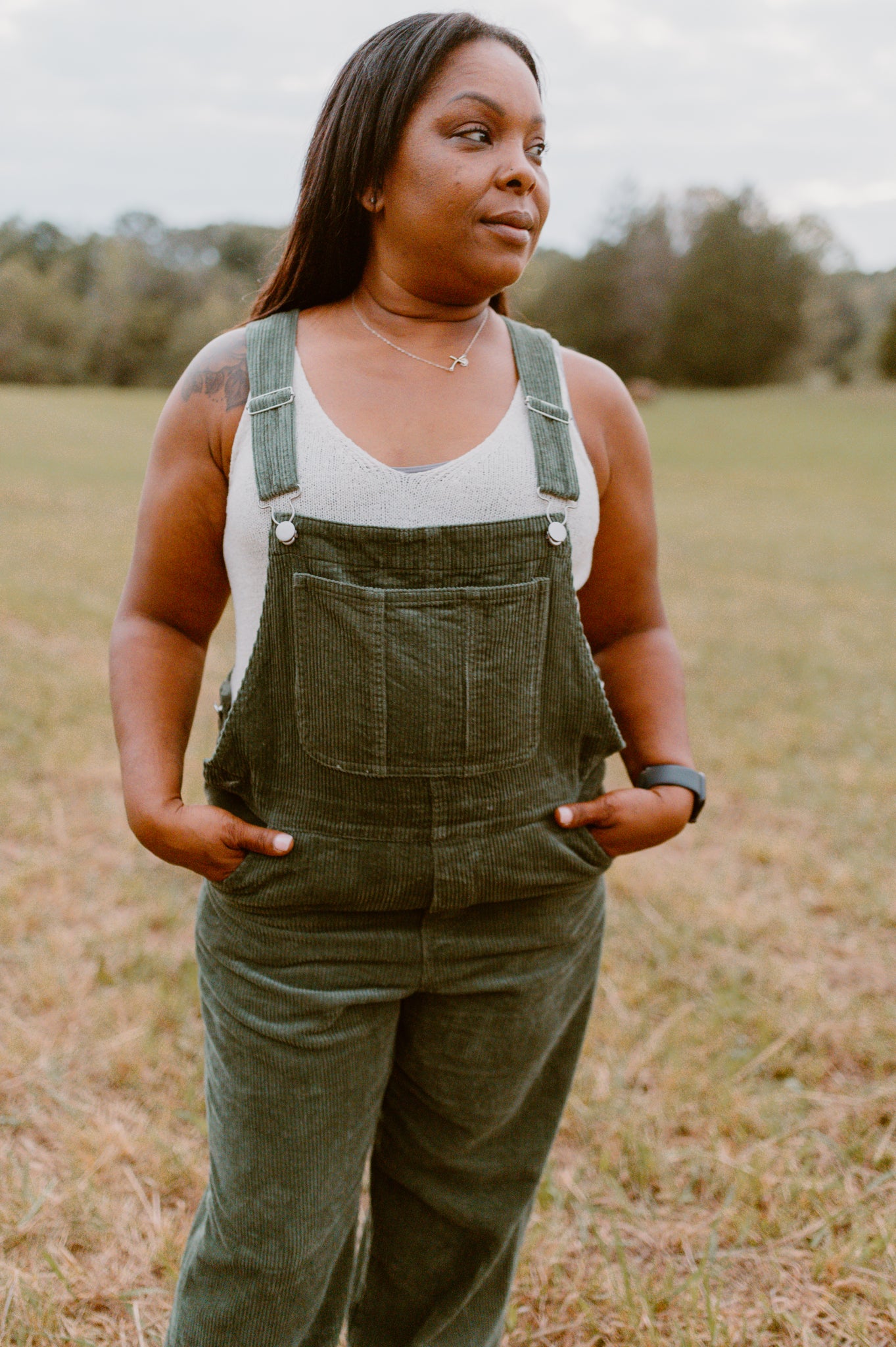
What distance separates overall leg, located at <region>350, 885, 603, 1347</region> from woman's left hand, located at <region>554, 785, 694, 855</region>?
0.11 m

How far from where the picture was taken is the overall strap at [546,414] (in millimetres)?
1252

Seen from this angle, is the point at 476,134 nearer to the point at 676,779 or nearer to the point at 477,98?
the point at 477,98

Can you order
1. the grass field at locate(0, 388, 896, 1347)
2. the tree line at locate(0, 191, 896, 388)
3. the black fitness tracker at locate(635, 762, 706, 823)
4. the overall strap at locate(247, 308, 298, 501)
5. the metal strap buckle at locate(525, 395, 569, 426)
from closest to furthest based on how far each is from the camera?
the overall strap at locate(247, 308, 298, 501), the metal strap buckle at locate(525, 395, 569, 426), the black fitness tracker at locate(635, 762, 706, 823), the grass field at locate(0, 388, 896, 1347), the tree line at locate(0, 191, 896, 388)

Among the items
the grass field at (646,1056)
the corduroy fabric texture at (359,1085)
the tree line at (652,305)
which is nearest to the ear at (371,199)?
the corduroy fabric texture at (359,1085)

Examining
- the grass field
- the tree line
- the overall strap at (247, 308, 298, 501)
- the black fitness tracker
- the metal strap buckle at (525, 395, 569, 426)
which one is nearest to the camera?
the overall strap at (247, 308, 298, 501)

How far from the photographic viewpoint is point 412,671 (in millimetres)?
1196

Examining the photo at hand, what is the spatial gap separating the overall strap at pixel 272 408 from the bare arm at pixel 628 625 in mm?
372

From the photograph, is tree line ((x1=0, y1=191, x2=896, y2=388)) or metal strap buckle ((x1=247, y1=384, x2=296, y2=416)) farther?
tree line ((x1=0, y1=191, x2=896, y2=388))

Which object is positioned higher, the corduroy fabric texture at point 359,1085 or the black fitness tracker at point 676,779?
the black fitness tracker at point 676,779

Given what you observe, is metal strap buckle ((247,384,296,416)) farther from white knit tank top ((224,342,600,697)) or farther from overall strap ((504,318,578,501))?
overall strap ((504,318,578,501))

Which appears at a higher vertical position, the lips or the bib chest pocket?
the lips

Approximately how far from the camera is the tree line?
4022 centimetres

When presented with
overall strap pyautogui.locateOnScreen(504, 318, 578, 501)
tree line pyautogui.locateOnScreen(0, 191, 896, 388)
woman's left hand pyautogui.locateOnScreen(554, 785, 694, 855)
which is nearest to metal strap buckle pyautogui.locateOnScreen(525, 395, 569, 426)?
overall strap pyautogui.locateOnScreen(504, 318, 578, 501)

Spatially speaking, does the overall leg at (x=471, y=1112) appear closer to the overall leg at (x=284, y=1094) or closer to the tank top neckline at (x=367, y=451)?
the overall leg at (x=284, y=1094)
